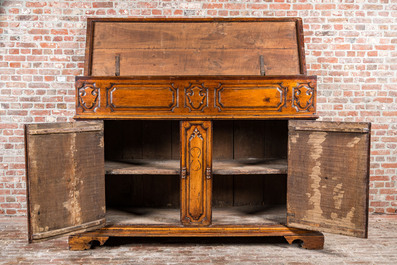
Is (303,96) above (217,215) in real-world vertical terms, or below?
above

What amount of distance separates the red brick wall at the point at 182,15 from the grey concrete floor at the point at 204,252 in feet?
3.26

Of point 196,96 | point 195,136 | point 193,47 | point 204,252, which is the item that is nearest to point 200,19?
point 193,47

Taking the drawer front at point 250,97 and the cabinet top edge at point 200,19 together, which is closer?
the drawer front at point 250,97

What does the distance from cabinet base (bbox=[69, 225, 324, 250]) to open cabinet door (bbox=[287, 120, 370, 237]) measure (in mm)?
133

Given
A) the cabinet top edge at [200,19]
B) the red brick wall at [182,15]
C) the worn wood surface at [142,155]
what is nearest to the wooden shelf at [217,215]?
the worn wood surface at [142,155]

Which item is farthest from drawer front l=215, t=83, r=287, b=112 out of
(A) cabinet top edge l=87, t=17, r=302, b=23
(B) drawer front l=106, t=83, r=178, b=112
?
(A) cabinet top edge l=87, t=17, r=302, b=23

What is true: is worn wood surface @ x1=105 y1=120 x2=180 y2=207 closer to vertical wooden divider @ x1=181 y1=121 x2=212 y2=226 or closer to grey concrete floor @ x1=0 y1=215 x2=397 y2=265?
grey concrete floor @ x1=0 y1=215 x2=397 y2=265

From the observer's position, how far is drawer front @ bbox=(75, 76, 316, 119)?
2.65 m

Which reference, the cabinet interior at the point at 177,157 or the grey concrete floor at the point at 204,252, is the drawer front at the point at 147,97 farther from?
the grey concrete floor at the point at 204,252

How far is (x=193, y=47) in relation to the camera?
307 cm

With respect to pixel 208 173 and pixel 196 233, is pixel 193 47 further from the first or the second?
pixel 196 233

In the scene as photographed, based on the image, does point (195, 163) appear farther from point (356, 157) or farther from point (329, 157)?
point (356, 157)

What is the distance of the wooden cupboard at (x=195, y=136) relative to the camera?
251 centimetres

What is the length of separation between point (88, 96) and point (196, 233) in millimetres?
1411
